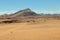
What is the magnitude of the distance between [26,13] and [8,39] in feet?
454

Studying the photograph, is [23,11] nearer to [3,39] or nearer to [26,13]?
[26,13]

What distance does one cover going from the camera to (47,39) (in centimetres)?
1348

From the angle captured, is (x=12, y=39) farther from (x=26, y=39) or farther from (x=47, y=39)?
(x=47, y=39)

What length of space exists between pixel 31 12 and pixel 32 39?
142m

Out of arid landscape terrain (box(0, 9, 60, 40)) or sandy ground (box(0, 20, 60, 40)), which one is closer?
sandy ground (box(0, 20, 60, 40))

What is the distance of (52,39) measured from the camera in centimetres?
1345

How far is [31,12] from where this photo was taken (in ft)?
509

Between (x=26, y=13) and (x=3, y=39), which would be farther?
(x=26, y=13)

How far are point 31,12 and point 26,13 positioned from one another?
5471 mm

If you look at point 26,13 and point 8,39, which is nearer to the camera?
point 8,39

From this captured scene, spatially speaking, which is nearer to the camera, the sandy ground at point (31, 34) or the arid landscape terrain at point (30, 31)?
the sandy ground at point (31, 34)

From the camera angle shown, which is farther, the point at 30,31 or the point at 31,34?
the point at 30,31

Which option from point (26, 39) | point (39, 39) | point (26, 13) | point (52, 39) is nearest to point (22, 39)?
point (26, 39)

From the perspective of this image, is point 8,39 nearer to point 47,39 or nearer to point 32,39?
point 32,39
